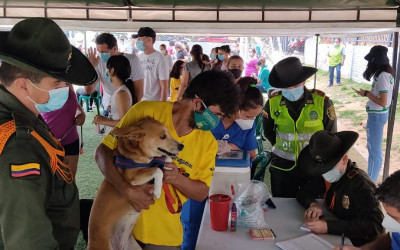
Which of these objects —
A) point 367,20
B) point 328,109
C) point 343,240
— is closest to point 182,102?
point 343,240

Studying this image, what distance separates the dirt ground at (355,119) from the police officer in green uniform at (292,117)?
3137 mm

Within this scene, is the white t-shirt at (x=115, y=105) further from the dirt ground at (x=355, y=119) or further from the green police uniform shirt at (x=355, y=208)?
the dirt ground at (x=355, y=119)

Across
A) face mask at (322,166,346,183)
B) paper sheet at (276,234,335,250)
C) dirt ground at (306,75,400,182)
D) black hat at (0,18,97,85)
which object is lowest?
dirt ground at (306,75,400,182)

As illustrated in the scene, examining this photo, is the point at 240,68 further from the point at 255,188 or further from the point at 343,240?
the point at 343,240

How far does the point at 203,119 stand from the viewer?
1.96 metres

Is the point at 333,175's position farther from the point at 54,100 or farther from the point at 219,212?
the point at 54,100

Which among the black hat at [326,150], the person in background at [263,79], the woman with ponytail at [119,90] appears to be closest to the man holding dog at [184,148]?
the black hat at [326,150]

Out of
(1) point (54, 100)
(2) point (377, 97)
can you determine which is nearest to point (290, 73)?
(1) point (54, 100)

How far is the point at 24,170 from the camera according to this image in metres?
1.10

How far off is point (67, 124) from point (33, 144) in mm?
2355

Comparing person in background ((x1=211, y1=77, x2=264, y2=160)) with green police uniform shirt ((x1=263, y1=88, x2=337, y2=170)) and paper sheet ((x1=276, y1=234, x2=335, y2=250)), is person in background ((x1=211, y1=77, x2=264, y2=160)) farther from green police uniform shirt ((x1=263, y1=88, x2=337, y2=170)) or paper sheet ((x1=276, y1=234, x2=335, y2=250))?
paper sheet ((x1=276, y1=234, x2=335, y2=250))

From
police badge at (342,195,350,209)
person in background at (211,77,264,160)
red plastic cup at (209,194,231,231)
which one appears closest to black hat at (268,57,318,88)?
person in background at (211,77,264,160)

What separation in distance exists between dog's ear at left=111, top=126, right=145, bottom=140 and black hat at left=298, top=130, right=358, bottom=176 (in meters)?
1.13

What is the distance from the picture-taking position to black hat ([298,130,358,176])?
2.16m
